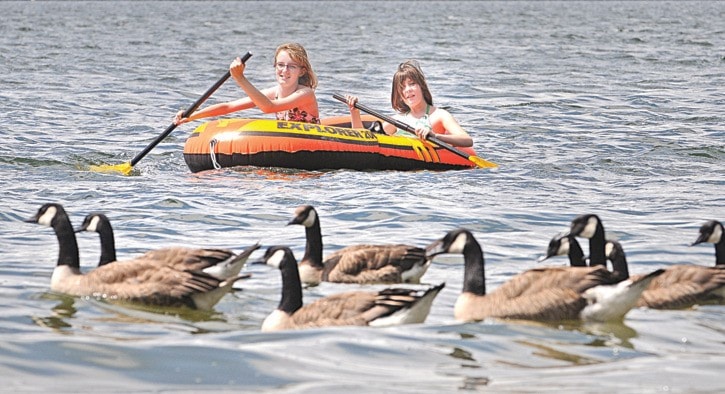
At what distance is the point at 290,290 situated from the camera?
289 inches

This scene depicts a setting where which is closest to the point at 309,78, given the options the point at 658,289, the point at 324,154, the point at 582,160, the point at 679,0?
the point at 324,154

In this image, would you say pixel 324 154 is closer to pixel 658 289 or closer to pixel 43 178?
pixel 43 178

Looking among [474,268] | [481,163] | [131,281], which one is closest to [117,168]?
[481,163]

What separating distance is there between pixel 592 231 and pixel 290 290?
1937mm

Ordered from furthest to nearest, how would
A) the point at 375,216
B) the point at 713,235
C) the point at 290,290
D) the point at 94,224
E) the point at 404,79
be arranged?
the point at 404,79 → the point at 375,216 → the point at 94,224 → the point at 713,235 → the point at 290,290

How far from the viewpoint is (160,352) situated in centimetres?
661

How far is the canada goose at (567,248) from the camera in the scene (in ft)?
26.4

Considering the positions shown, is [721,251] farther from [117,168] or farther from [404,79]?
[117,168]

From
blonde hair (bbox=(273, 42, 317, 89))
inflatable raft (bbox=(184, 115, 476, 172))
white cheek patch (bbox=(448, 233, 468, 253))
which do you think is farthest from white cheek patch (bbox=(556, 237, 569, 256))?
blonde hair (bbox=(273, 42, 317, 89))

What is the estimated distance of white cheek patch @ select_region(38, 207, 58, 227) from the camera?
870cm

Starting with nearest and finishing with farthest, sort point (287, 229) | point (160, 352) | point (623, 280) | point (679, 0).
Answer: point (160, 352) → point (623, 280) → point (287, 229) → point (679, 0)

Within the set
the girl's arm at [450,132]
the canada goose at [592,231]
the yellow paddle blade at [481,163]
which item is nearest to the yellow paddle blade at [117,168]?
the girl's arm at [450,132]

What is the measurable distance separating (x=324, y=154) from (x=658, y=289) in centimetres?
630

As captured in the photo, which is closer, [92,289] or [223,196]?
[92,289]
